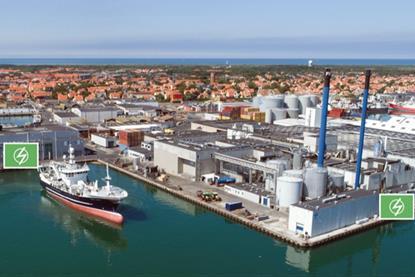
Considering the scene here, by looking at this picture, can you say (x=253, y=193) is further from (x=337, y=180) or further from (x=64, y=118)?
(x=64, y=118)

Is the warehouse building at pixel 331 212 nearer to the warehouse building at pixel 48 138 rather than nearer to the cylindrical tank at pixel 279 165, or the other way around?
the cylindrical tank at pixel 279 165

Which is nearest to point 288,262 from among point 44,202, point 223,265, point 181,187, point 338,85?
point 223,265

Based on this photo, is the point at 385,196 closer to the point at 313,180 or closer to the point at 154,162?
the point at 313,180

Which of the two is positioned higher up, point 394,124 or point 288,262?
point 394,124

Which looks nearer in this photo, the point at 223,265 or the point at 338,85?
the point at 223,265

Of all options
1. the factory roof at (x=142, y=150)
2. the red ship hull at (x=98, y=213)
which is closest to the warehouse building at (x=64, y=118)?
the factory roof at (x=142, y=150)
